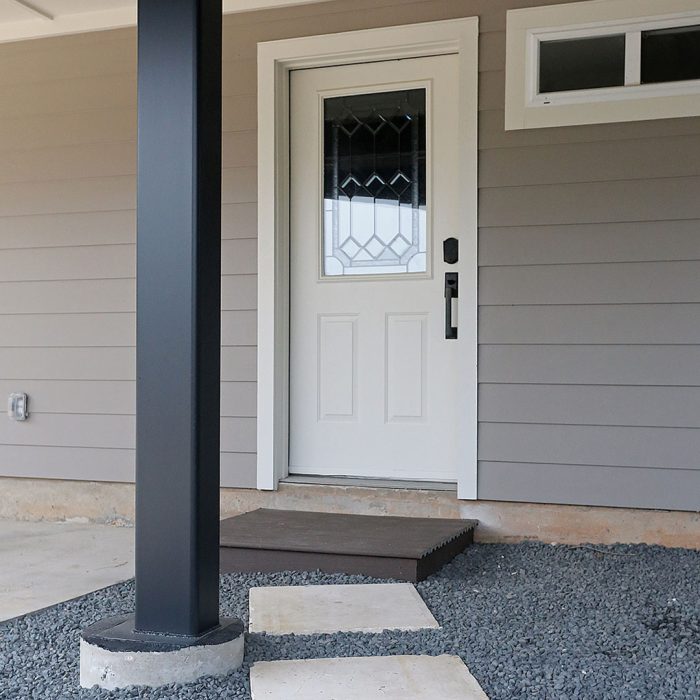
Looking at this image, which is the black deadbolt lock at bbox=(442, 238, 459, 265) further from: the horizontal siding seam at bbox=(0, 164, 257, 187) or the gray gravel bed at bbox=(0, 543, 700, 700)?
the gray gravel bed at bbox=(0, 543, 700, 700)

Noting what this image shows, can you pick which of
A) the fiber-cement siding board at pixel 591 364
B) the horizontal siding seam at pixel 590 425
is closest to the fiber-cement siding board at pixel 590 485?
the horizontal siding seam at pixel 590 425

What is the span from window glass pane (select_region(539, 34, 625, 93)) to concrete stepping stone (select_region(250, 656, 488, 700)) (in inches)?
94.6

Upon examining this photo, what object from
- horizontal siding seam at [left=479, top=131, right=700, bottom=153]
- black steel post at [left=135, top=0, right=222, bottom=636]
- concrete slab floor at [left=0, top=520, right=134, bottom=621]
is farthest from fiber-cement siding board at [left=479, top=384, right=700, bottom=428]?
black steel post at [left=135, top=0, right=222, bottom=636]

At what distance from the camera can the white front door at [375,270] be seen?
3.74 metres

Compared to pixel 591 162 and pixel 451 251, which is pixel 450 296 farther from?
pixel 591 162

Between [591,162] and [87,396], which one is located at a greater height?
[591,162]

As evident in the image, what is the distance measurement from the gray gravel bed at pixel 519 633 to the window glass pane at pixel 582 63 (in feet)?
6.21

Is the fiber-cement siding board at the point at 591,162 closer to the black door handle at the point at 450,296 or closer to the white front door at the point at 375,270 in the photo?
the white front door at the point at 375,270

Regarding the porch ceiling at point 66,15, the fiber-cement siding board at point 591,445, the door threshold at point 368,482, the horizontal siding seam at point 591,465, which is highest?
the porch ceiling at point 66,15

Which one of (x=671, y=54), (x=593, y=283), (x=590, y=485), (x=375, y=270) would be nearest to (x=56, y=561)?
(x=375, y=270)

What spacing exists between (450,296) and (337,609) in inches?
61.6

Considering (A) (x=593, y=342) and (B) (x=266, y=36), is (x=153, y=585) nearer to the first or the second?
(A) (x=593, y=342)

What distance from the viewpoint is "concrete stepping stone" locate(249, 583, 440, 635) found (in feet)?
7.88

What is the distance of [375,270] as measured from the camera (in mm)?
3826
